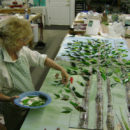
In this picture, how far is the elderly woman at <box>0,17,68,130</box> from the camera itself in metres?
1.27

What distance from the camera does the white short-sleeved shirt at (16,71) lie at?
53.9 inches

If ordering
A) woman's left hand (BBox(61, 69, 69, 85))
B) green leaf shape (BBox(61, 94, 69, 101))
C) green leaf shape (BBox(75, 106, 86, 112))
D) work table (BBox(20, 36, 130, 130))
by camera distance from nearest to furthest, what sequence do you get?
work table (BBox(20, 36, 130, 130)) → green leaf shape (BBox(75, 106, 86, 112)) → green leaf shape (BBox(61, 94, 69, 101)) → woman's left hand (BBox(61, 69, 69, 85))

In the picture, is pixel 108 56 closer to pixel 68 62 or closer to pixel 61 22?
pixel 68 62

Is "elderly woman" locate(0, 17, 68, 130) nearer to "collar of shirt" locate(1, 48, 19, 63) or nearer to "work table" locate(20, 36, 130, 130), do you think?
"collar of shirt" locate(1, 48, 19, 63)

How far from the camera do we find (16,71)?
4.70ft

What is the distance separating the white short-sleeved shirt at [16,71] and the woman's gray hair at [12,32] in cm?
11

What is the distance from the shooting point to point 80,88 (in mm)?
1439

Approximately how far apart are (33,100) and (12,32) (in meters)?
0.48

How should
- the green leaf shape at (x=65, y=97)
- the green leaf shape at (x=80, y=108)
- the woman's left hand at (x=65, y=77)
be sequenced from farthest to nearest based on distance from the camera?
1. the woman's left hand at (x=65, y=77)
2. the green leaf shape at (x=65, y=97)
3. the green leaf shape at (x=80, y=108)

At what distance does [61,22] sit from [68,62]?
516 centimetres

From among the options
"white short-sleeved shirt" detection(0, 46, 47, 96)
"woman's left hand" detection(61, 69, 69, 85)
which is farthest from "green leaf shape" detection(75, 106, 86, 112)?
"white short-sleeved shirt" detection(0, 46, 47, 96)

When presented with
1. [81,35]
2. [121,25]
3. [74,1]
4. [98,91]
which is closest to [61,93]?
[98,91]

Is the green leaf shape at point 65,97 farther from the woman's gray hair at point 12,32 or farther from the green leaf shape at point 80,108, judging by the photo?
the woman's gray hair at point 12,32

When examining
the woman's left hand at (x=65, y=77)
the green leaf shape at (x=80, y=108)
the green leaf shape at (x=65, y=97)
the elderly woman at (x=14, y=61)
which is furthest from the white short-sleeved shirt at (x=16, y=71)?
the green leaf shape at (x=80, y=108)
